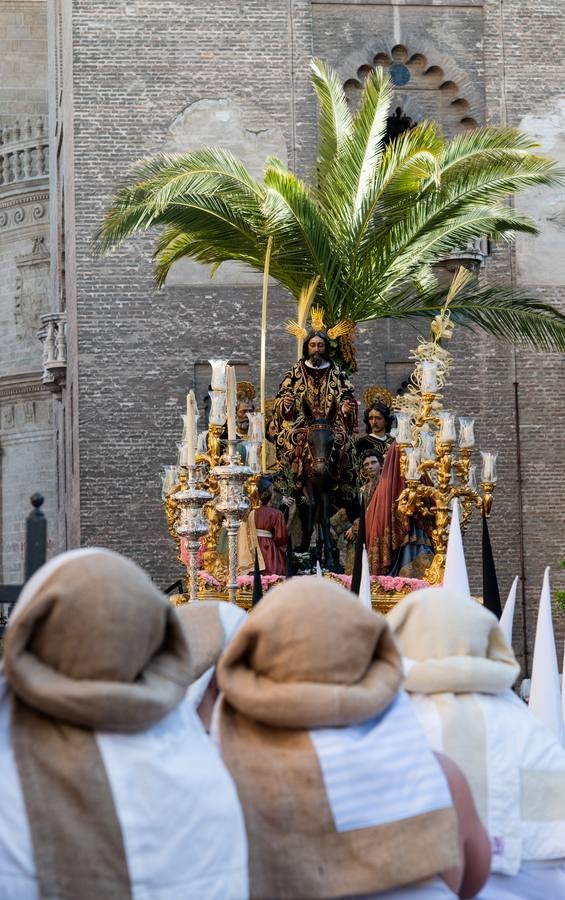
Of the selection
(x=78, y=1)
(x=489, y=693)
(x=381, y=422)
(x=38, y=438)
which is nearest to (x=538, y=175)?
(x=381, y=422)

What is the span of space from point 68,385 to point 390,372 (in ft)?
15.8

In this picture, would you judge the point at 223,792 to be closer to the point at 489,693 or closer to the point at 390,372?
the point at 489,693

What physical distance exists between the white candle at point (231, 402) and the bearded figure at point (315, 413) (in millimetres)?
3723

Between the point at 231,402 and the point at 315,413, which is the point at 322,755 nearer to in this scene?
the point at 231,402

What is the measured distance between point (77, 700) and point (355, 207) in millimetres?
18540

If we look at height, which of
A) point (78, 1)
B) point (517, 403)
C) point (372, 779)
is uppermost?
point (78, 1)

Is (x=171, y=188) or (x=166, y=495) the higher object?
(x=171, y=188)

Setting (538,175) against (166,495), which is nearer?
(166,495)

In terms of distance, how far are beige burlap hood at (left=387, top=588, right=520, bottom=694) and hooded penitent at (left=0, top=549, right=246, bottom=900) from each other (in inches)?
47.7

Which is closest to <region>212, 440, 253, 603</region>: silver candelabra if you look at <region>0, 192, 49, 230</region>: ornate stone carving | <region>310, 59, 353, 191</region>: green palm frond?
<region>310, 59, 353, 191</region>: green palm frond

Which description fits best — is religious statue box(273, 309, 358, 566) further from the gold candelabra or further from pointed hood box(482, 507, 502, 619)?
pointed hood box(482, 507, 502, 619)

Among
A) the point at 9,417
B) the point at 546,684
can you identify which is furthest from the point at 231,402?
the point at 9,417

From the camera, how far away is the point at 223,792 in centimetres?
437

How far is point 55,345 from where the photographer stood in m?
28.8
